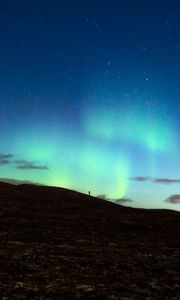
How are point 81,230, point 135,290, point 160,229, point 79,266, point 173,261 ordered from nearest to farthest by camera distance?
point 135,290
point 79,266
point 173,261
point 81,230
point 160,229

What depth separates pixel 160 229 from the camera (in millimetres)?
59312

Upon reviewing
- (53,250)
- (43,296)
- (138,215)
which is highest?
(138,215)

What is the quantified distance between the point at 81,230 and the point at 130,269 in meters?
17.8

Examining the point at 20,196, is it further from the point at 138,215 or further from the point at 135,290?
the point at 135,290

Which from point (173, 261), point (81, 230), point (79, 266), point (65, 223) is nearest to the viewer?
point (79, 266)

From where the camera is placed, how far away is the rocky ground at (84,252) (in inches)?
1099

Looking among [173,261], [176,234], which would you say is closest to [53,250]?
[173,261]

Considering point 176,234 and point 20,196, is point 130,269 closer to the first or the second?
point 176,234

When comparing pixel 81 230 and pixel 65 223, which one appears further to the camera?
pixel 65 223

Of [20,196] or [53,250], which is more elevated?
[20,196]

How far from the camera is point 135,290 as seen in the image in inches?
1123

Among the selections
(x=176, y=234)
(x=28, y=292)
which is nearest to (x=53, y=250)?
(x=28, y=292)

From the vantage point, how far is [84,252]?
3894 centimetres

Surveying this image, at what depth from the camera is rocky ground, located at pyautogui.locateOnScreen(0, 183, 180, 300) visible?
27.9 m
